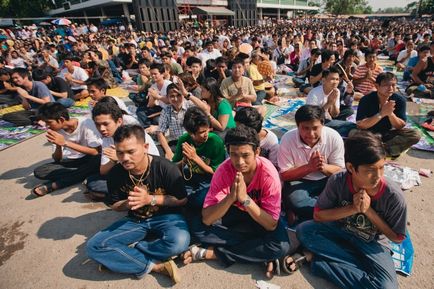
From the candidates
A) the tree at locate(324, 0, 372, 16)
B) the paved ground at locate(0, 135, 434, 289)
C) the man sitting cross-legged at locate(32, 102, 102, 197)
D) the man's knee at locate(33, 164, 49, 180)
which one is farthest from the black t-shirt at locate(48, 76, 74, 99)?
the tree at locate(324, 0, 372, 16)

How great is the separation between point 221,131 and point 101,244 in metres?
2.48

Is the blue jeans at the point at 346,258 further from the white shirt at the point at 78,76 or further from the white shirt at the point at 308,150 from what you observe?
the white shirt at the point at 78,76

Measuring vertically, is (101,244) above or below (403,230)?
below

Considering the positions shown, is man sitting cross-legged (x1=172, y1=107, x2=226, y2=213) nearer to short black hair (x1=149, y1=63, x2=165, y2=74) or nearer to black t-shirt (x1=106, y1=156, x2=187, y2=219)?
black t-shirt (x1=106, y1=156, x2=187, y2=219)

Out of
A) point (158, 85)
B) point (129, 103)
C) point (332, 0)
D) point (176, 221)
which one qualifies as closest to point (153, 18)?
point (129, 103)

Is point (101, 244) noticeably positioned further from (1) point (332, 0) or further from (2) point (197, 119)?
(1) point (332, 0)

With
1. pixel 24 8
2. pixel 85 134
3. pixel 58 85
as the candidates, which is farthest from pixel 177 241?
pixel 24 8

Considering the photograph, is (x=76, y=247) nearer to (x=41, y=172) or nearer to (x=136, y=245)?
(x=136, y=245)

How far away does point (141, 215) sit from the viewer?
2.66m

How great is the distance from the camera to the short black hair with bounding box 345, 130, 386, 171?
1798 millimetres

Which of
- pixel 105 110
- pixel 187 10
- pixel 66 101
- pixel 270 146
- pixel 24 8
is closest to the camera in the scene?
pixel 105 110

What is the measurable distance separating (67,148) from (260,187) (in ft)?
10.6

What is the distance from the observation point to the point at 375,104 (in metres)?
3.75

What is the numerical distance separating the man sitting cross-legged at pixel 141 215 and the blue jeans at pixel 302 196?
1.22 meters
